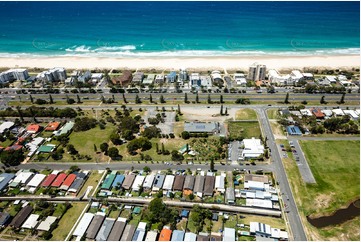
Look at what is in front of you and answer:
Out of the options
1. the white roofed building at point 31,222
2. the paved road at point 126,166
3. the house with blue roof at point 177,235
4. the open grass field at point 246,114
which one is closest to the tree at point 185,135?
the paved road at point 126,166

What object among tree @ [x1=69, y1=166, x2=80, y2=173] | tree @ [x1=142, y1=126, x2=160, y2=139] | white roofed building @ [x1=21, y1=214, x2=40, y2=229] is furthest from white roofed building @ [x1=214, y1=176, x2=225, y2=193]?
white roofed building @ [x1=21, y1=214, x2=40, y2=229]

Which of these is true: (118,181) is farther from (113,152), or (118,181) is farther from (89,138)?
(89,138)

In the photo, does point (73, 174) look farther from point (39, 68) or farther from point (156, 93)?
point (39, 68)

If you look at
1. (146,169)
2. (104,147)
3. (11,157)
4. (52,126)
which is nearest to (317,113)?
(146,169)

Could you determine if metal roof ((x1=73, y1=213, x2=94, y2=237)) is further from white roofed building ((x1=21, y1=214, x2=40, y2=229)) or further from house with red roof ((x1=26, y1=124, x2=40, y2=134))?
house with red roof ((x1=26, y1=124, x2=40, y2=134))

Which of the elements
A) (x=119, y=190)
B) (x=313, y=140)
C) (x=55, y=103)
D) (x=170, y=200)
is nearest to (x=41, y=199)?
(x=119, y=190)

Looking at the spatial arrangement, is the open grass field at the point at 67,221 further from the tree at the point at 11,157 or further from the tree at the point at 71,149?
the tree at the point at 11,157
